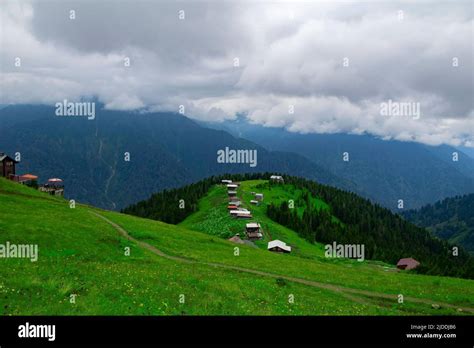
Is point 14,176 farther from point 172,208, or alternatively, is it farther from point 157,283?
point 157,283

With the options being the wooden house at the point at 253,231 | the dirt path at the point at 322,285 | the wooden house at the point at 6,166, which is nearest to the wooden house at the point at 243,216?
the wooden house at the point at 253,231

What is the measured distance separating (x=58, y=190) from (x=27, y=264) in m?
91.4

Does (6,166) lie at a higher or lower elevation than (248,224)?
higher

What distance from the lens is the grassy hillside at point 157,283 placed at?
2194cm

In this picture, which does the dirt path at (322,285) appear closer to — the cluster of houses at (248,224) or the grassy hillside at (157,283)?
the grassy hillside at (157,283)

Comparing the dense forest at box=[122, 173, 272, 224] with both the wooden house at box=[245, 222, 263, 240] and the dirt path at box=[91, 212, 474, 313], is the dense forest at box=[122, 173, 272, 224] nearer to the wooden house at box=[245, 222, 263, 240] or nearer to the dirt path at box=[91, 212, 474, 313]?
the wooden house at box=[245, 222, 263, 240]

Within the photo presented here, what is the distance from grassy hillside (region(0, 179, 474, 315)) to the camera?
2194cm

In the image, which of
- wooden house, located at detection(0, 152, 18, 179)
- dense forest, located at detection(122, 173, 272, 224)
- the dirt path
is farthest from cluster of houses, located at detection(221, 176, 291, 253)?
wooden house, located at detection(0, 152, 18, 179)

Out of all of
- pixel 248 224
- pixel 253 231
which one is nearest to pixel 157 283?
pixel 253 231

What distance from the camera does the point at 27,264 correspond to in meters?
27.5

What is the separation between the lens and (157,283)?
26.8 meters
